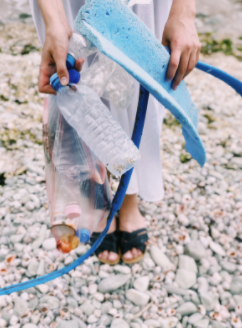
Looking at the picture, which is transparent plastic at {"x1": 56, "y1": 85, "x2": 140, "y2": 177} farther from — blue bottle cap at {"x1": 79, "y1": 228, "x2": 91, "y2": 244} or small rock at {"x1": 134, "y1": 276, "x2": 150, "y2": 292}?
small rock at {"x1": 134, "y1": 276, "x2": 150, "y2": 292}

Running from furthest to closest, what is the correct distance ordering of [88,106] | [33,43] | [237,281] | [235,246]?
[33,43]
[235,246]
[237,281]
[88,106]

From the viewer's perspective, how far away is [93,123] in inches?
29.3

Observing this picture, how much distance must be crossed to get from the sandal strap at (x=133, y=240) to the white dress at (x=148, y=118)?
0.18 metres

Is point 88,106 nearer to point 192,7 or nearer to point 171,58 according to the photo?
point 171,58

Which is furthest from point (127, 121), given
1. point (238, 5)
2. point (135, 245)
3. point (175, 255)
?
point (238, 5)

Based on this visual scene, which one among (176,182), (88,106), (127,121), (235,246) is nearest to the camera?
(88,106)

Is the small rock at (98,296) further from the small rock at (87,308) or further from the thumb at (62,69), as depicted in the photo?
the thumb at (62,69)

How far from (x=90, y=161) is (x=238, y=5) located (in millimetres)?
4276

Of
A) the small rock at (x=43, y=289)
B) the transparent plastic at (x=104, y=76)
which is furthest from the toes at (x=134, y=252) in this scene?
the transparent plastic at (x=104, y=76)

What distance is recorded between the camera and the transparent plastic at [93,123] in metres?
0.71

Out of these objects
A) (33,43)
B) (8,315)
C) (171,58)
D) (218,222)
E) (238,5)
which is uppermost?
(171,58)

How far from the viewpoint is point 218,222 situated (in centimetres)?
153

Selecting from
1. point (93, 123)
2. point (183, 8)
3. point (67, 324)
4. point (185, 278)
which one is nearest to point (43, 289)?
point (67, 324)

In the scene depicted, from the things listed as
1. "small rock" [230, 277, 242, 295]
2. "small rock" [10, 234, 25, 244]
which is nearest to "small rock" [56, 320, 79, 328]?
"small rock" [10, 234, 25, 244]
